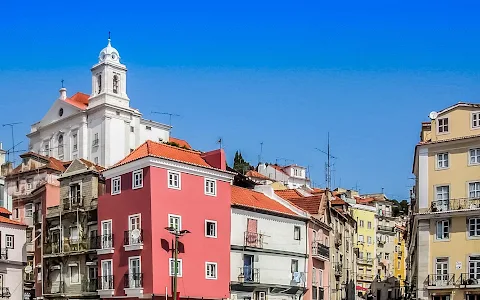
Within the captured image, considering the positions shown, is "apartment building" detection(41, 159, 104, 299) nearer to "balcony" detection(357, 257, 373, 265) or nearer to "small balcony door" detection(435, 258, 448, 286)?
"small balcony door" detection(435, 258, 448, 286)

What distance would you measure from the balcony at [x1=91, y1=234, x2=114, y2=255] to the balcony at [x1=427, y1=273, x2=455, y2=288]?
24.5 metres

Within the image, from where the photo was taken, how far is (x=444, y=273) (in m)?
59.8

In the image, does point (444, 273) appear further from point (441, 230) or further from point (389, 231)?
point (389, 231)

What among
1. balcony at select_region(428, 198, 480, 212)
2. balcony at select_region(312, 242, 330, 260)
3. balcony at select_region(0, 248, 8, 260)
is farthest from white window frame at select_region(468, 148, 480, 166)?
balcony at select_region(0, 248, 8, 260)

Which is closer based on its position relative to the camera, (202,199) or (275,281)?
(202,199)

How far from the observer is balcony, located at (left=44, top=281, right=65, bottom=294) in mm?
59625

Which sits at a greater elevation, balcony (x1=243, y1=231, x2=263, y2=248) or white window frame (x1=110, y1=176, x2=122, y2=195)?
white window frame (x1=110, y1=176, x2=122, y2=195)

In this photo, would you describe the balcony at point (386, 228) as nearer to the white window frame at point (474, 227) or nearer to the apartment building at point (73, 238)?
the white window frame at point (474, 227)

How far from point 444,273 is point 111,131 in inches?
2357

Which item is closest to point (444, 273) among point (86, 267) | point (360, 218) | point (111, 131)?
A: point (86, 267)

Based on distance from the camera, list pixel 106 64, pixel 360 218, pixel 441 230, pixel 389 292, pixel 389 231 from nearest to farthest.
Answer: pixel 441 230 < pixel 389 292 < pixel 106 64 < pixel 360 218 < pixel 389 231

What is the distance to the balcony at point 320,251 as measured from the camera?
6675 cm

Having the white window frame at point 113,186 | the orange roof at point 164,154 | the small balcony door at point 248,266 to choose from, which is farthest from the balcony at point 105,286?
the small balcony door at point 248,266

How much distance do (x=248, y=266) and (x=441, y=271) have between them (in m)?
15.0
